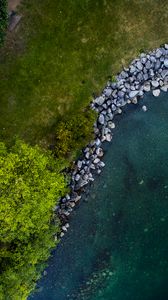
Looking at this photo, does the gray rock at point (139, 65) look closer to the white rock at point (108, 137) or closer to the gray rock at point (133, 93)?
the gray rock at point (133, 93)

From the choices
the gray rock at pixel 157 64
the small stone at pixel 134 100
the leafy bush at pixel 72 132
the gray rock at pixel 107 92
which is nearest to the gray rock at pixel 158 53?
the gray rock at pixel 157 64

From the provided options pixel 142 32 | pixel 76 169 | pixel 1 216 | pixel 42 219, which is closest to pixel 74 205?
pixel 76 169

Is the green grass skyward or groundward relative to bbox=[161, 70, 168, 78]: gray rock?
skyward

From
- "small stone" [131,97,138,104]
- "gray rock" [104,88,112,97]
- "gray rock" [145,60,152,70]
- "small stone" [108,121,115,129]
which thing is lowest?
"small stone" [108,121,115,129]

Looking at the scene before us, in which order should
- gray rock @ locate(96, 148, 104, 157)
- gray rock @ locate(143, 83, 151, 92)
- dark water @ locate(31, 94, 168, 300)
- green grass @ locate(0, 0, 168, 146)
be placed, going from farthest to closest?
1. dark water @ locate(31, 94, 168, 300)
2. gray rock @ locate(96, 148, 104, 157)
3. gray rock @ locate(143, 83, 151, 92)
4. green grass @ locate(0, 0, 168, 146)

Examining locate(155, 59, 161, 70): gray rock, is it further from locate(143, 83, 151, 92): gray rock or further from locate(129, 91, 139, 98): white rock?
locate(129, 91, 139, 98): white rock

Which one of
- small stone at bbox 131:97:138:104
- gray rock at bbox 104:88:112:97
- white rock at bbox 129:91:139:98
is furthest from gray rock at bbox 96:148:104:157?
white rock at bbox 129:91:139:98

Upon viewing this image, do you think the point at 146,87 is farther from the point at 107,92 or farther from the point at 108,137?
the point at 108,137

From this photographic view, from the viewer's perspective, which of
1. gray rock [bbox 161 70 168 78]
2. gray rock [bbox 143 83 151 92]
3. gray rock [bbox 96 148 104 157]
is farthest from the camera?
gray rock [bbox 96 148 104 157]
